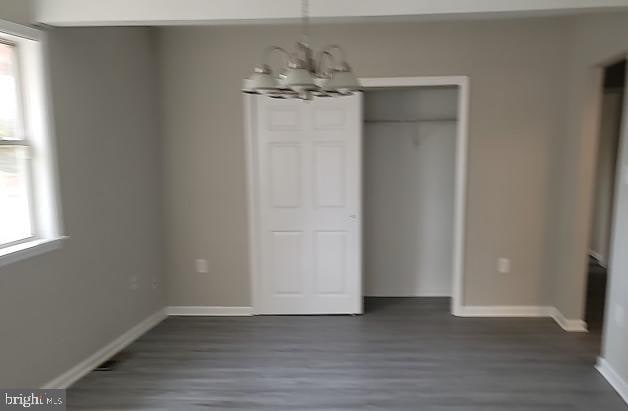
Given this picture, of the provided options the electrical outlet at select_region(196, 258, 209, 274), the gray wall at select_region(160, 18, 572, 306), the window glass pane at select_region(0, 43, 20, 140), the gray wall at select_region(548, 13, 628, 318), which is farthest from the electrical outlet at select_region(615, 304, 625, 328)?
the window glass pane at select_region(0, 43, 20, 140)

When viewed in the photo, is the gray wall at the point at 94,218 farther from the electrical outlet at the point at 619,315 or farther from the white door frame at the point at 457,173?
the electrical outlet at the point at 619,315

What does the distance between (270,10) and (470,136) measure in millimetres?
2214

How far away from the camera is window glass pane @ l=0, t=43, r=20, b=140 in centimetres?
272

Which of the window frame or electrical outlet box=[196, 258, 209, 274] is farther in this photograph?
electrical outlet box=[196, 258, 209, 274]

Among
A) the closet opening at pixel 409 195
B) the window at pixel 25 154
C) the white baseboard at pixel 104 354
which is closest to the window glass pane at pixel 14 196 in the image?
the window at pixel 25 154

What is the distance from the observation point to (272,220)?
4.25m

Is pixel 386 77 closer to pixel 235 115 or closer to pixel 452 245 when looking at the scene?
pixel 235 115

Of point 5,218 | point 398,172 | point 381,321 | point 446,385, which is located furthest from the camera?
point 398,172

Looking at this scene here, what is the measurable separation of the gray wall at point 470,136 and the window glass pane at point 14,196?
57.3 inches

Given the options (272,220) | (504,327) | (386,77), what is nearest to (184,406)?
(272,220)

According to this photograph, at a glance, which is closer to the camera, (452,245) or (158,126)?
(158,126)

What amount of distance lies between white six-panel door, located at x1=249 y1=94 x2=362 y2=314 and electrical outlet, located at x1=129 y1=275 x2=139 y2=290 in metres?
1.05

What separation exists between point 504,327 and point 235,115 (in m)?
2.95

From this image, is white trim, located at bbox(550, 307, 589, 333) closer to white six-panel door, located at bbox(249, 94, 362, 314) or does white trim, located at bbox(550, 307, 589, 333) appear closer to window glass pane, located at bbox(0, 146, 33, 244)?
white six-panel door, located at bbox(249, 94, 362, 314)
